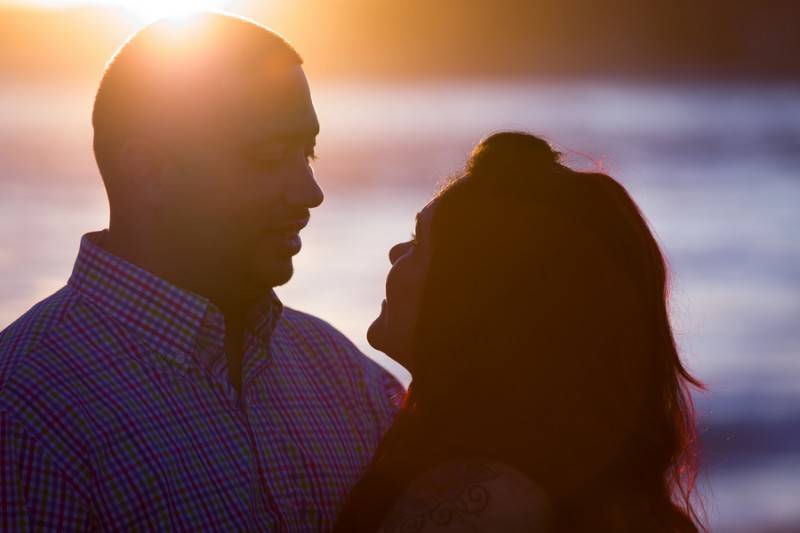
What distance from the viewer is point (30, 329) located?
3.13 m

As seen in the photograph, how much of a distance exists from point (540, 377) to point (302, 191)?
2.41ft

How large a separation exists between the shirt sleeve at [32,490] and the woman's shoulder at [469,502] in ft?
2.00

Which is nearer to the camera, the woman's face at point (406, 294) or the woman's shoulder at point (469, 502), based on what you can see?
the woman's shoulder at point (469, 502)

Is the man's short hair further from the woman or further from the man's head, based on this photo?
the woman

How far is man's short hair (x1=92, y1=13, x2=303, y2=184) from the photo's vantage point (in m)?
3.39

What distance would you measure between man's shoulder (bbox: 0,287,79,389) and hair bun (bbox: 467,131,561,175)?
3.08 feet

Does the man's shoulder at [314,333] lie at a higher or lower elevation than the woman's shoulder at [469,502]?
higher

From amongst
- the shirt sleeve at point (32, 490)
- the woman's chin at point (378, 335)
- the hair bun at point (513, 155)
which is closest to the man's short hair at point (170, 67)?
the hair bun at point (513, 155)

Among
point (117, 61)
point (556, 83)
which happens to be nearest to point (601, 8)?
point (556, 83)

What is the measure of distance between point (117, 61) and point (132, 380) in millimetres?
774

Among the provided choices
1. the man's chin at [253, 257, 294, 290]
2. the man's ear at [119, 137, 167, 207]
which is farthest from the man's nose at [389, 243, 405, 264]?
the man's ear at [119, 137, 167, 207]

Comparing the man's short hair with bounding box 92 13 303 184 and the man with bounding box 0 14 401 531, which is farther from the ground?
the man's short hair with bounding box 92 13 303 184

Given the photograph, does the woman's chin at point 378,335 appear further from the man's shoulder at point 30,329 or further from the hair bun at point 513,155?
the man's shoulder at point 30,329

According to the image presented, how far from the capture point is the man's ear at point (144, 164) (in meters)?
3.34
